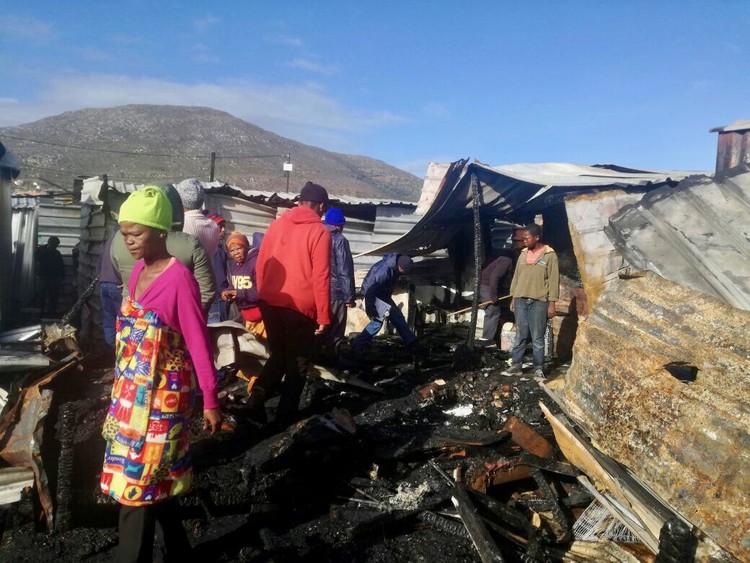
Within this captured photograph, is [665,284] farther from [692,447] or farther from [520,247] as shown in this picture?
[520,247]

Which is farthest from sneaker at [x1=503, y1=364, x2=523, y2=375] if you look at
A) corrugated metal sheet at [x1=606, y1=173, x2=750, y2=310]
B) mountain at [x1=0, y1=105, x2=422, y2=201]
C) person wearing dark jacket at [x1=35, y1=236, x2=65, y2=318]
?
mountain at [x1=0, y1=105, x2=422, y2=201]

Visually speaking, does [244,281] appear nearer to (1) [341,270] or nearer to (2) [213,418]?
(1) [341,270]

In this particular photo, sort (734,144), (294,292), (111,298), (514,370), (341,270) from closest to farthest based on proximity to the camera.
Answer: (294,292)
(734,144)
(341,270)
(111,298)
(514,370)

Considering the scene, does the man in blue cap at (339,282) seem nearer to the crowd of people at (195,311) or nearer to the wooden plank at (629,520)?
the crowd of people at (195,311)

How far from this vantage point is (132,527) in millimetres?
2367

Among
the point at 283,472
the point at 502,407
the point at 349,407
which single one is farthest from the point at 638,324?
the point at 349,407

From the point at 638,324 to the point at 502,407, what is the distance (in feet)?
9.89

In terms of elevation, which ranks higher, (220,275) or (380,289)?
(220,275)

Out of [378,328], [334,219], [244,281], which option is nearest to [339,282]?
[334,219]

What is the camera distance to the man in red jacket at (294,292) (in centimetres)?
437

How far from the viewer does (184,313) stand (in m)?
2.41

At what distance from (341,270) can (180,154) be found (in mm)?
69201

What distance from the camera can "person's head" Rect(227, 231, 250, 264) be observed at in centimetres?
614

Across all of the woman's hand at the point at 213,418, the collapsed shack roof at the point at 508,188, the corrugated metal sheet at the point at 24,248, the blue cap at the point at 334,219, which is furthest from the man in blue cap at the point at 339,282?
the corrugated metal sheet at the point at 24,248
